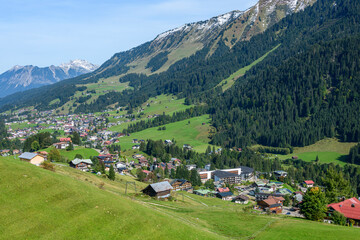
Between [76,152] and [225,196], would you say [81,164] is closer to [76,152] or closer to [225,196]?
[76,152]

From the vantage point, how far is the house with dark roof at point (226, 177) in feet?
533

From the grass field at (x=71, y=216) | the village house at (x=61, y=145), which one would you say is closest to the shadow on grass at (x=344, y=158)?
the grass field at (x=71, y=216)

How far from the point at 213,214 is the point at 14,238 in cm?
4609

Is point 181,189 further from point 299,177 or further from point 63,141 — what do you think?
point 63,141

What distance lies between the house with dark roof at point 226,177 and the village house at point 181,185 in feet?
100

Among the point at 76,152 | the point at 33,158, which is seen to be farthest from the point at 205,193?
the point at 76,152

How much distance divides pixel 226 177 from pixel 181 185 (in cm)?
4054

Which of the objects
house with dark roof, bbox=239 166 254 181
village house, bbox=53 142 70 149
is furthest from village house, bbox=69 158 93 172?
house with dark roof, bbox=239 166 254 181

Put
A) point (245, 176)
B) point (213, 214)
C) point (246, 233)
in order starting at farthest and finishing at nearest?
point (245, 176)
point (213, 214)
point (246, 233)

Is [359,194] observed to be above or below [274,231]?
below

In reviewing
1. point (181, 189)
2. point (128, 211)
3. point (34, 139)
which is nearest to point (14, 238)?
point (128, 211)

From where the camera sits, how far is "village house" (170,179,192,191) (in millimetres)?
129700

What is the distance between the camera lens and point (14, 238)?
1293 inches

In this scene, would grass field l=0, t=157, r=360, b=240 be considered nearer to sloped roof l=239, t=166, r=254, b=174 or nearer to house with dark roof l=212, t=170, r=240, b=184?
house with dark roof l=212, t=170, r=240, b=184
